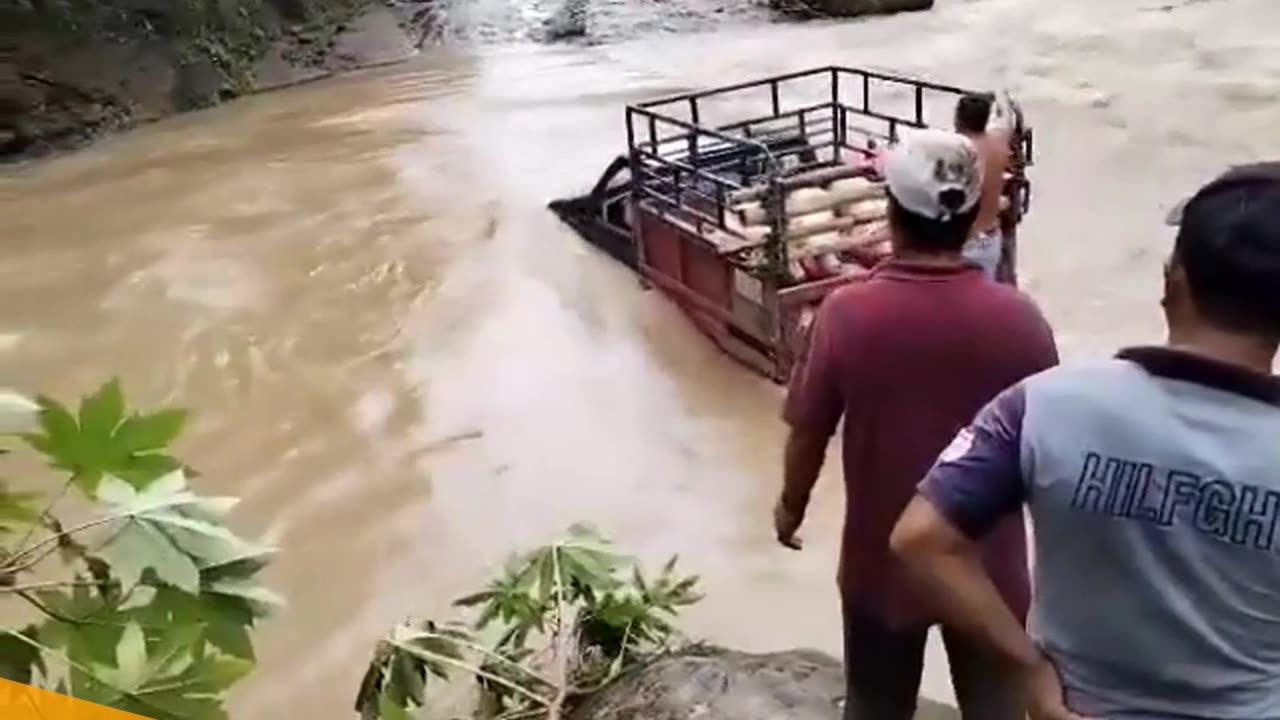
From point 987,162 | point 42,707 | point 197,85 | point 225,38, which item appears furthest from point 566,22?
point 42,707

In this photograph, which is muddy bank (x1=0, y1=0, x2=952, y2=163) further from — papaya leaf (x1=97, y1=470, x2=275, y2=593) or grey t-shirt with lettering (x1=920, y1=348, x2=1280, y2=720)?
grey t-shirt with lettering (x1=920, y1=348, x2=1280, y2=720)

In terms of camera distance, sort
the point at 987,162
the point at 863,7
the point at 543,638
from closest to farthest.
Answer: the point at 543,638
the point at 987,162
the point at 863,7

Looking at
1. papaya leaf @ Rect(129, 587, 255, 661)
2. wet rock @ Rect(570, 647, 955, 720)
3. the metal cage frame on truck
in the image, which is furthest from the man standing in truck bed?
papaya leaf @ Rect(129, 587, 255, 661)

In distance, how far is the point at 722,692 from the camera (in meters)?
4.61

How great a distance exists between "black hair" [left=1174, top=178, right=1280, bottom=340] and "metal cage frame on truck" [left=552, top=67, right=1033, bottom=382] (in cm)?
596

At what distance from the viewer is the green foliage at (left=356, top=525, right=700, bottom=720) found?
466 centimetres

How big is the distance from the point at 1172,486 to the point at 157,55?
19.6 m

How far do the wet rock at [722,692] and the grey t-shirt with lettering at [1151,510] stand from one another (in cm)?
243

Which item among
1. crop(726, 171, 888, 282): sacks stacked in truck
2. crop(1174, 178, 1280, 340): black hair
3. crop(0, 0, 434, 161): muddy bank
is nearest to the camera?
crop(1174, 178, 1280, 340): black hair

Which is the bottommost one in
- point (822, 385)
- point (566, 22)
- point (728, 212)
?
point (566, 22)

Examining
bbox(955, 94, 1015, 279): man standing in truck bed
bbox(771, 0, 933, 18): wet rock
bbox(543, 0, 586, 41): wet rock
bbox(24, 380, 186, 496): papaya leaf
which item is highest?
bbox(24, 380, 186, 496): papaya leaf

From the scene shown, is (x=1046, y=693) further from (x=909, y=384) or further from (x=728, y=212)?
(x=728, y=212)

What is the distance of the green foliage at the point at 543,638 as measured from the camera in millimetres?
4664

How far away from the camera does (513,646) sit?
494 centimetres
